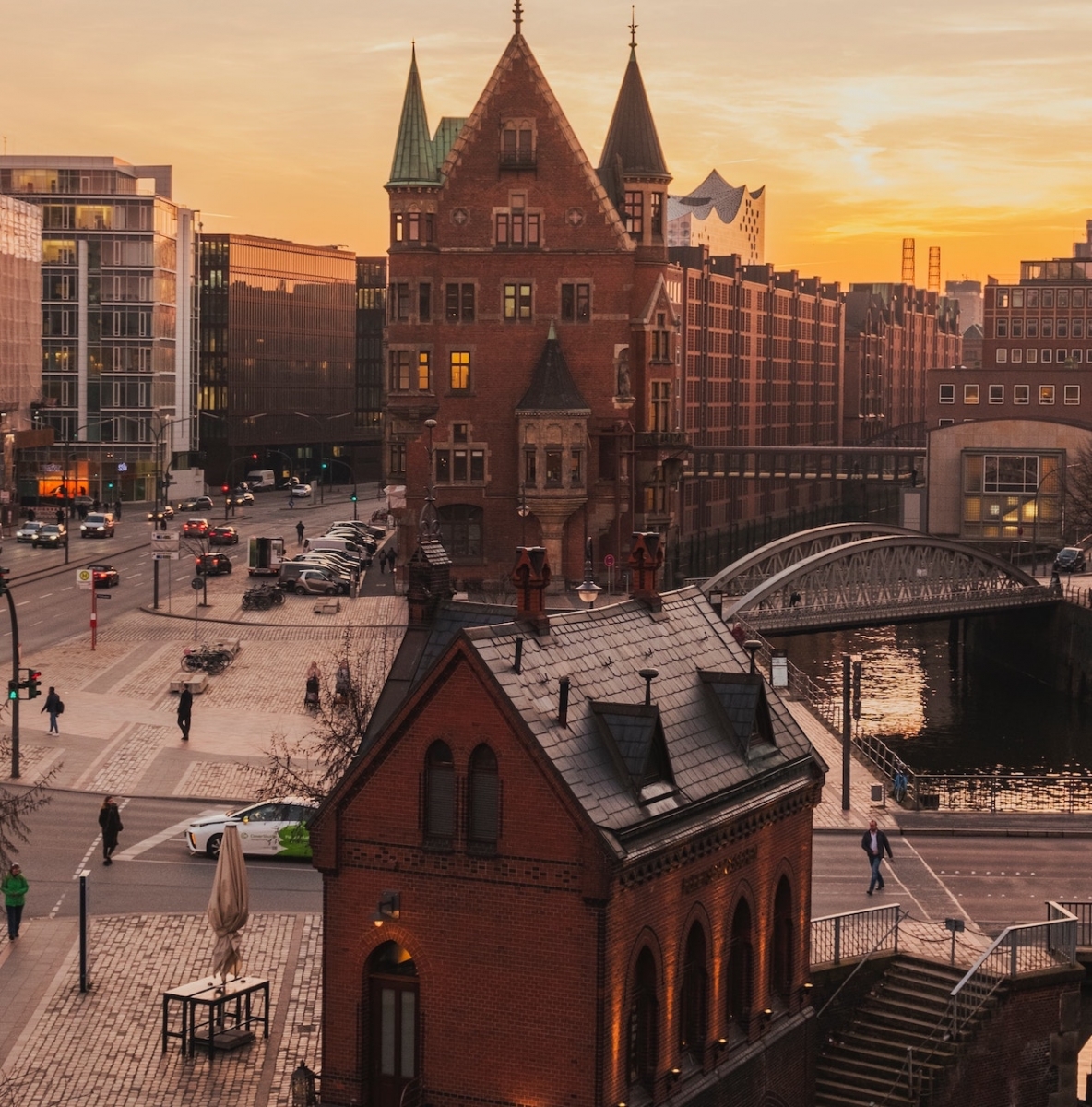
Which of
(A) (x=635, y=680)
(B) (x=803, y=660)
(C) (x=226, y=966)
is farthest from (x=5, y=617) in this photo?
(A) (x=635, y=680)

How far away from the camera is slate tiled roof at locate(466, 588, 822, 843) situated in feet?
102

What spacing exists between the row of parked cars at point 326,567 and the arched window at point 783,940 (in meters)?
75.6

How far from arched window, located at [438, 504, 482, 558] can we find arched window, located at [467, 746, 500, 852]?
79441 mm

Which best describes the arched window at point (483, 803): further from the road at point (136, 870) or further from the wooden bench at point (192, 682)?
the wooden bench at point (192, 682)

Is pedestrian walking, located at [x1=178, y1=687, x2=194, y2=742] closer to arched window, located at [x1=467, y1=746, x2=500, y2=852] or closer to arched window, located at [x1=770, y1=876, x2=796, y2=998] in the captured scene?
arched window, located at [x1=770, y1=876, x2=796, y2=998]

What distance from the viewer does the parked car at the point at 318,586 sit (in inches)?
4365

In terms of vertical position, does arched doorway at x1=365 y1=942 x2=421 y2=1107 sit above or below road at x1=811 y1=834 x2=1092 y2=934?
above

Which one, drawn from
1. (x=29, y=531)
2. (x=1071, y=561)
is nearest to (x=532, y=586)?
(x=1071, y=561)

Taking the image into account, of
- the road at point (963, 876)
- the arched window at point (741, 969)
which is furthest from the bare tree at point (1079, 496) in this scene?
the arched window at point (741, 969)

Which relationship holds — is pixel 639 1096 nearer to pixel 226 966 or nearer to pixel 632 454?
pixel 226 966

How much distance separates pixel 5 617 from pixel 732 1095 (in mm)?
66747

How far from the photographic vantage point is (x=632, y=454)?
364 feet

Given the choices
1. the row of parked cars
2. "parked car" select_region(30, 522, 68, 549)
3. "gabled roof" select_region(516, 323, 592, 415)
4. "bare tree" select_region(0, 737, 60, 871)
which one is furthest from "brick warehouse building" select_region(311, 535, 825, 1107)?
"parked car" select_region(30, 522, 68, 549)

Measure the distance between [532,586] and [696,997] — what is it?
6375mm
